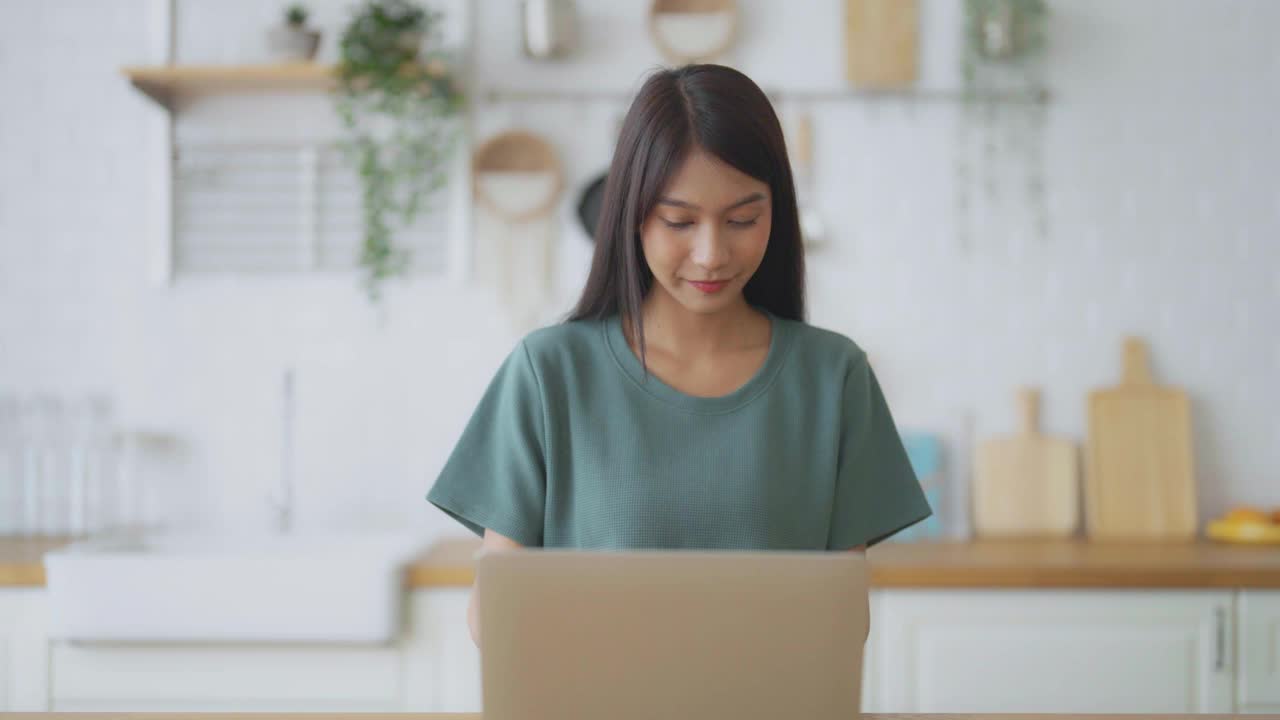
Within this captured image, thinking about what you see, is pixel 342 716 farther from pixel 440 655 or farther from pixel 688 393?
pixel 440 655

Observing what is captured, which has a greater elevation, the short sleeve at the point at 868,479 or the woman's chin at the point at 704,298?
the woman's chin at the point at 704,298

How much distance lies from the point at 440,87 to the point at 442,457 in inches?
32.1

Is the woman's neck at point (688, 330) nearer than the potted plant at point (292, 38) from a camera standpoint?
Yes

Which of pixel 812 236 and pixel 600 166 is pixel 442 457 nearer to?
pixel 600 166

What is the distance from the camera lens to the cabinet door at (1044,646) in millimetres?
2129

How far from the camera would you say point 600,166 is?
2.66 meters

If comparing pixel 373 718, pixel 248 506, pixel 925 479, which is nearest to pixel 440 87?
pixel 248 506

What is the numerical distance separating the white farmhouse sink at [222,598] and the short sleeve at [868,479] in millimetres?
1093

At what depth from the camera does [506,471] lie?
3.93 feet

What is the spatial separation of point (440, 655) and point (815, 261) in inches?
46.8

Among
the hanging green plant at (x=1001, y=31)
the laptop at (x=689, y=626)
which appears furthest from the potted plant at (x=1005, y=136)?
the laptop at (x=689, y=626)

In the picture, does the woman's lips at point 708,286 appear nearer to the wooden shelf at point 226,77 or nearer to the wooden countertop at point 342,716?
the wooden countertop at point 342,716

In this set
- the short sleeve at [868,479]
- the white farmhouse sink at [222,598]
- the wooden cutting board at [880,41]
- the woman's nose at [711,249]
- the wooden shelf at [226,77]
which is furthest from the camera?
the wooden cutting board at [880,41]

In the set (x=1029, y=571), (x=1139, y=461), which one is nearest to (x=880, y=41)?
(x=1139, y=461)
